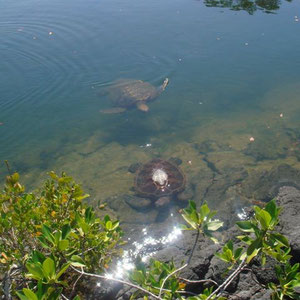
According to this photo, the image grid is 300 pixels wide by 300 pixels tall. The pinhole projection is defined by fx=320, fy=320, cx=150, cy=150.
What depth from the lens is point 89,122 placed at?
289 inches

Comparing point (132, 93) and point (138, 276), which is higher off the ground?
point (138, 276)

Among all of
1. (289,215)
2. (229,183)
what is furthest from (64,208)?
(229,183)

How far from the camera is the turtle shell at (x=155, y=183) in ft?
17.0

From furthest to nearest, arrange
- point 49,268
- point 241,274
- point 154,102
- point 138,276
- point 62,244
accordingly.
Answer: point 154,102
point 241,274
point 138,276
point 62,244
point 49,268

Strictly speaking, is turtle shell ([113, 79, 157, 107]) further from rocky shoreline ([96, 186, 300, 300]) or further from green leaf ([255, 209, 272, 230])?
green leaf ([255, 209, 272, 230])

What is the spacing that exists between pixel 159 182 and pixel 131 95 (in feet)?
10.1

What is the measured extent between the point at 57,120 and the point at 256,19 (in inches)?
333

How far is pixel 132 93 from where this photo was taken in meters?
7.71

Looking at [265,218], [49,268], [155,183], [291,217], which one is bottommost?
[155,183]

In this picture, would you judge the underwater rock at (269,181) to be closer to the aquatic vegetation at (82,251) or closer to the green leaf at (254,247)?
the aquatic vegetation at (82,251)

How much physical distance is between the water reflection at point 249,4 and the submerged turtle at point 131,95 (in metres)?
6.83

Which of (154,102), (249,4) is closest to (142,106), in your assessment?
(154,102)

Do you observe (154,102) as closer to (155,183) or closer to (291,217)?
(155,183)

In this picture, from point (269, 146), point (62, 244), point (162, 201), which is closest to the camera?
point (62, 244)
